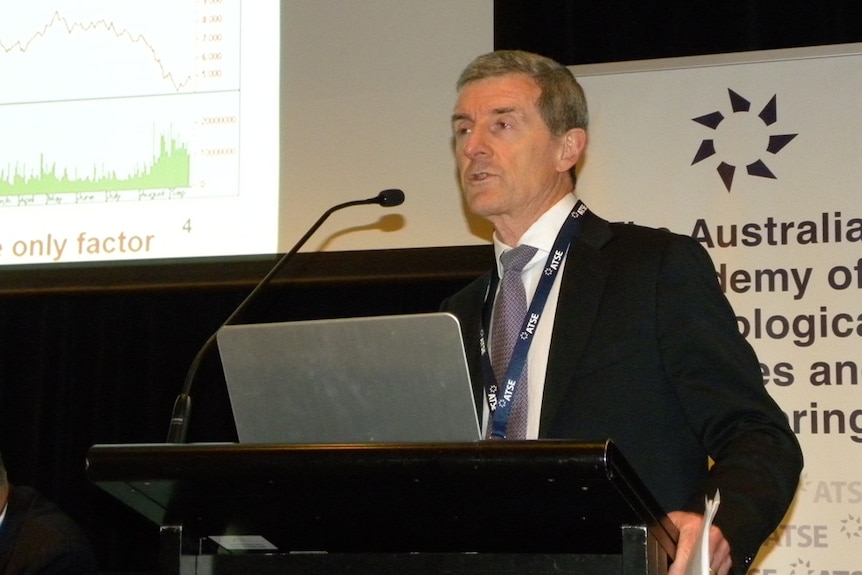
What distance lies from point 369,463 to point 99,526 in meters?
3.09

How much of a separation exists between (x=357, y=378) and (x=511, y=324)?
27.9 inches

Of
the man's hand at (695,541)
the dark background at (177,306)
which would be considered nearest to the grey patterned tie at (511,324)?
the man's hand at (695,541)

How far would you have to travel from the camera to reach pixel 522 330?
2041 mm

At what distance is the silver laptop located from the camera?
141 cm

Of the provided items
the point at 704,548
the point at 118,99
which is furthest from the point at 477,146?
the point at 118,99

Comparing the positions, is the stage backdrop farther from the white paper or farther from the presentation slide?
the white paper

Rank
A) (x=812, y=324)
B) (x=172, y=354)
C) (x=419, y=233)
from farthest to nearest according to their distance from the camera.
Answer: (x=172, y=354), (x=419, y=233), (x=812, y=324)

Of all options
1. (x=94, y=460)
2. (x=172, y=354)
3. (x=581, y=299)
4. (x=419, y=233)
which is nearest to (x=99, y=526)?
(x=172, y=354)

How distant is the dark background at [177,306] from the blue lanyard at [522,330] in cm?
127

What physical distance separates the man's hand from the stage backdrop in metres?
1.50

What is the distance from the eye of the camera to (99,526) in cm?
414

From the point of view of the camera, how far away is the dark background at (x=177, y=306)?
11.7 ft

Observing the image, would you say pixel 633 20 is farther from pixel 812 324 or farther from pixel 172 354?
pixel 172 354

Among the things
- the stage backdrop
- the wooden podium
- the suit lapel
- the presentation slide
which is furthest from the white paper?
the presentation slide
